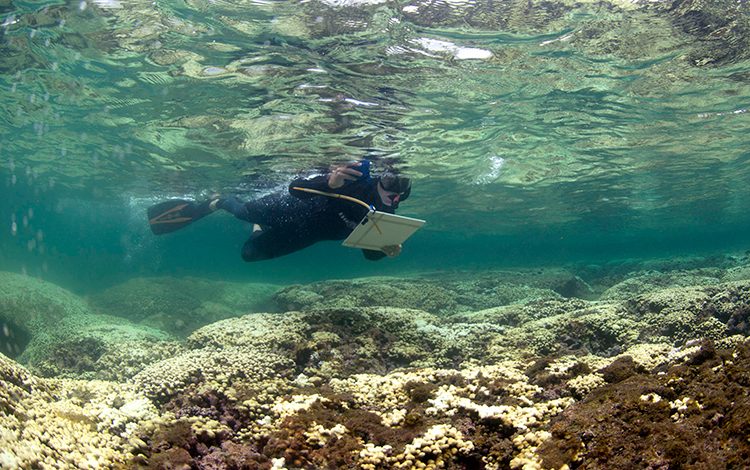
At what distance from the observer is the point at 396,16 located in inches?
387

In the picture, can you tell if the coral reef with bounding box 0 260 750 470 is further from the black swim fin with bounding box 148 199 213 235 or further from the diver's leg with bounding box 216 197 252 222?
the black swim fin with bounding box 148 199 213 235

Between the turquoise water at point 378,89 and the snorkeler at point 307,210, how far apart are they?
3623 mm

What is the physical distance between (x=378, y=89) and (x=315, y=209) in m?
4.93

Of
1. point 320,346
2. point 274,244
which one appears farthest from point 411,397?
point 274,244

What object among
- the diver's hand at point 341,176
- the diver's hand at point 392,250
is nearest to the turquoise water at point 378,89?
the diver's hand at point 341,176

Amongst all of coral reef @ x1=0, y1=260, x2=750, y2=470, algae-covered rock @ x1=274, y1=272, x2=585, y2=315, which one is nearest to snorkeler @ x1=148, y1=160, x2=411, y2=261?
coral reef @ x1=0, y1=260, x2=750, y2=470

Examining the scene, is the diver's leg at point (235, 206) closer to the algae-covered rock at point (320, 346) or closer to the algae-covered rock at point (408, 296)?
the algae-covered rock at point (320, 346)

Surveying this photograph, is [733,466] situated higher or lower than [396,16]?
lower

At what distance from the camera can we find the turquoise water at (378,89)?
10.3 m

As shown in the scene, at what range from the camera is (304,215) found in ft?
35.1

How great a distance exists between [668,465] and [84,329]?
47.7 feet

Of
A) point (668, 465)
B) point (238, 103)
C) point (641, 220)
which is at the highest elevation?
point (238, 103)

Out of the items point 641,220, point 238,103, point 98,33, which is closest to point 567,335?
point 238,103

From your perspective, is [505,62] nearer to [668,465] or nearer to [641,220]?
[668,465]
